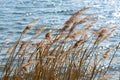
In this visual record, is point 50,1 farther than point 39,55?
Yes

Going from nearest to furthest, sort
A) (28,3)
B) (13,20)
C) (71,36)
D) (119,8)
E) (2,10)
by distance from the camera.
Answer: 1. (71,36)
2. (13,20)
3. (2,10)
4. (119,8)
5. (28,3)

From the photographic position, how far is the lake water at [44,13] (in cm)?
1466

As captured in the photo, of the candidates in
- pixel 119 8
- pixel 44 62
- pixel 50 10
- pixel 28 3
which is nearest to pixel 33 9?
pixel 50 10

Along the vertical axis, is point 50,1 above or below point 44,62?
below

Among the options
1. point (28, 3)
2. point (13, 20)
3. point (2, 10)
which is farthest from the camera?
point (28, 3)

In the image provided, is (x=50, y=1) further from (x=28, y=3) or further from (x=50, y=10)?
(x=50, y=10)

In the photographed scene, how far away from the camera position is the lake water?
14.7 meters

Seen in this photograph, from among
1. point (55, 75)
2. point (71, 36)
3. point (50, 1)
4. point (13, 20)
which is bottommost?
point (50, 1)

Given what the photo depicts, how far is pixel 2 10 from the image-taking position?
63.4ft

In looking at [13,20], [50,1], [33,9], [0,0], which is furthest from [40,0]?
[13,20]

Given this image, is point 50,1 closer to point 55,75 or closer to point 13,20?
point 13,20

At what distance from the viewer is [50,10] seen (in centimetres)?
2008

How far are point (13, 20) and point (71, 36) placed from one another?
502 inches

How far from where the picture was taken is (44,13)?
61.8ft
